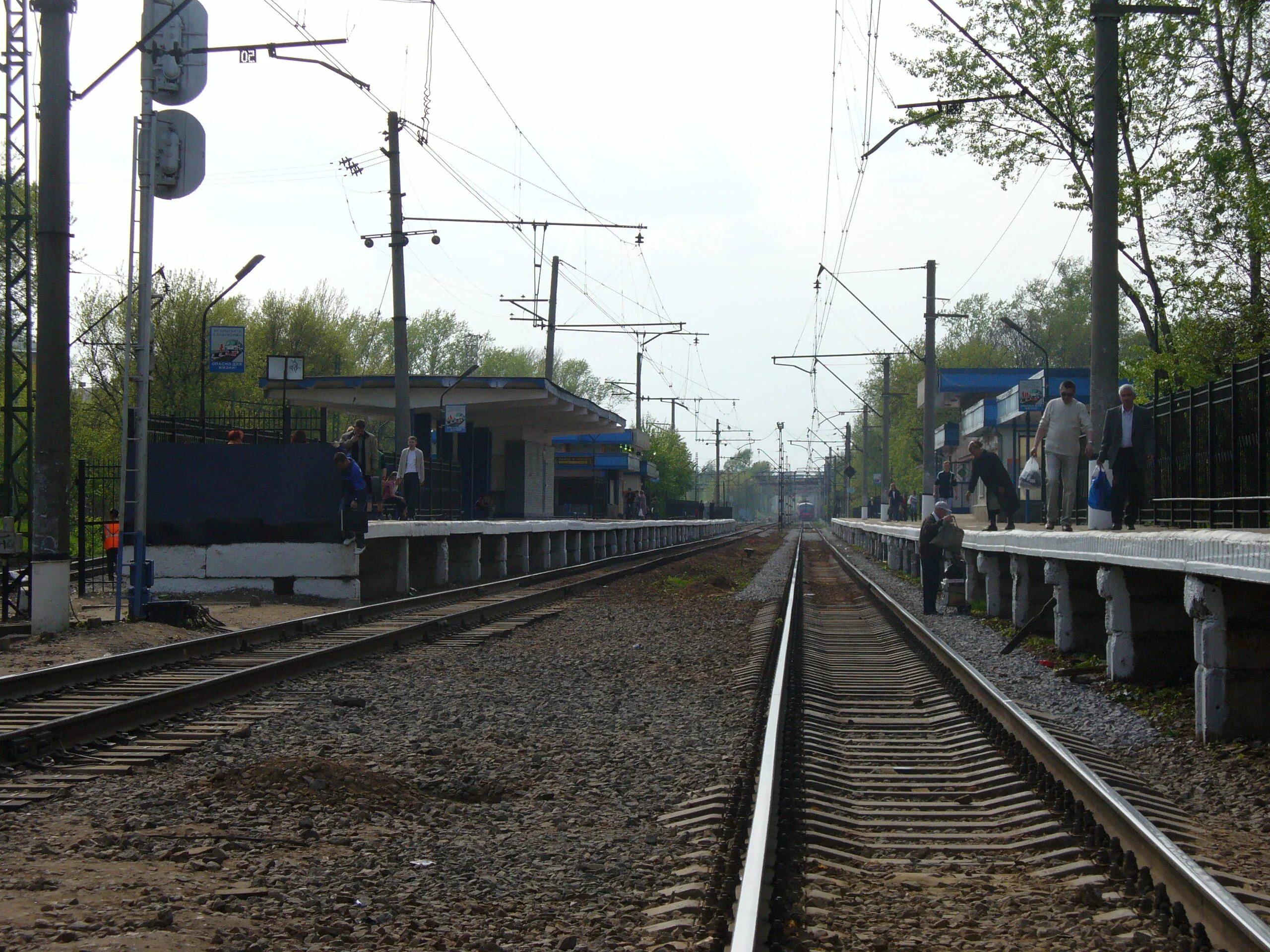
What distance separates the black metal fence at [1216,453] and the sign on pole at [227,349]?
18.0 m

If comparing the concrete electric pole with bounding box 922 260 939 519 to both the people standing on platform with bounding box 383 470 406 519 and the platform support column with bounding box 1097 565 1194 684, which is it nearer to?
the people standing on platform with bounding box 383 470 406 519

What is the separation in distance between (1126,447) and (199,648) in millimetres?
9622

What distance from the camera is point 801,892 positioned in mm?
4609

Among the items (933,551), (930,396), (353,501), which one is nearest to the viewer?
(353,501)

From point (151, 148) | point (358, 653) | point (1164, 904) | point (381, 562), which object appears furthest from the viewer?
point (381, 562)

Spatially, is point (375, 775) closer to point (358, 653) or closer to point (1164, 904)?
point (1164, 904)

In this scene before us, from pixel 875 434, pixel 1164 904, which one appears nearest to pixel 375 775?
pixel 1164 904

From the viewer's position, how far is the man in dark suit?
44.8ft

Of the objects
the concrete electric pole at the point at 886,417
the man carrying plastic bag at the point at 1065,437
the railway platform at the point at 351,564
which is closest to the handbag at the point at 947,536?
the man carrying plastic bag at the point at 1065,437

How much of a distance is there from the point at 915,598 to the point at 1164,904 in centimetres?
1790

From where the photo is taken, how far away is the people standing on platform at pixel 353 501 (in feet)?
57.9

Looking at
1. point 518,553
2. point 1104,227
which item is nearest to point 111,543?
point 518,553

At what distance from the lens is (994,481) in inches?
752

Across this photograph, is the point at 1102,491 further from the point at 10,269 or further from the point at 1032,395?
the point at 1032,395
